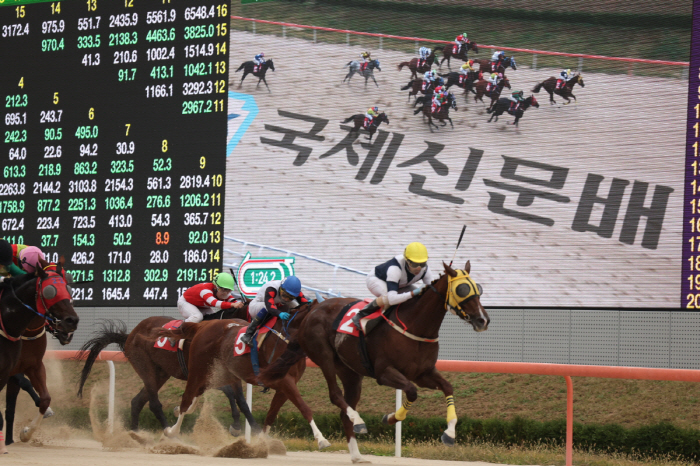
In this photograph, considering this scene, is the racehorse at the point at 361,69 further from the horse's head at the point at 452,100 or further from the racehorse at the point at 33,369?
the racehorse at the point at 33,369

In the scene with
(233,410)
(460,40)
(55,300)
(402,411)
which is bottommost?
(233,410)

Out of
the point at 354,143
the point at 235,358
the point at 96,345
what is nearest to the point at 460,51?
the point at 354,143

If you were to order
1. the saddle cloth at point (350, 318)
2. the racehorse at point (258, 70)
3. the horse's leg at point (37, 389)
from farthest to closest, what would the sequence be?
the racehorse at point (258, 70), the horse's leg at point (37, 389), the saddle cloth at point (350, 318)

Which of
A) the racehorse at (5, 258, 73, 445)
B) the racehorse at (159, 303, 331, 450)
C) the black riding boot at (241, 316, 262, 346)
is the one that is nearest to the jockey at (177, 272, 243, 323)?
the racehorse at (159, 303, 331, 450)

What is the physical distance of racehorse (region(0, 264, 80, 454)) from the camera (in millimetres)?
5613

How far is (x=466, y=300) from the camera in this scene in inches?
192

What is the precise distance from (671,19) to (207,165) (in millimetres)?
5397

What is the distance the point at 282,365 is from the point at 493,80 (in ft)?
15.0

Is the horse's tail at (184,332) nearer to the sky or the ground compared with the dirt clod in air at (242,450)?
nearer to the sky

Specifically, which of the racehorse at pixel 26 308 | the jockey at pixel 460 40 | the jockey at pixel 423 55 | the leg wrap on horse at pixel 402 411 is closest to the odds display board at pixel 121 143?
the jockey at pixel 423 55

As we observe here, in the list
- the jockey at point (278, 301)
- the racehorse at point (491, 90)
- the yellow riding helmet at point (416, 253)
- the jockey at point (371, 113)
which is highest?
the racehorse at point (491, 90)

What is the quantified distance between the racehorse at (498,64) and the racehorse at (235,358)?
13.3ft

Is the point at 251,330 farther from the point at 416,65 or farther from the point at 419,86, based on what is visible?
the point at 416,65

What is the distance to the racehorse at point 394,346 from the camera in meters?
4.93
